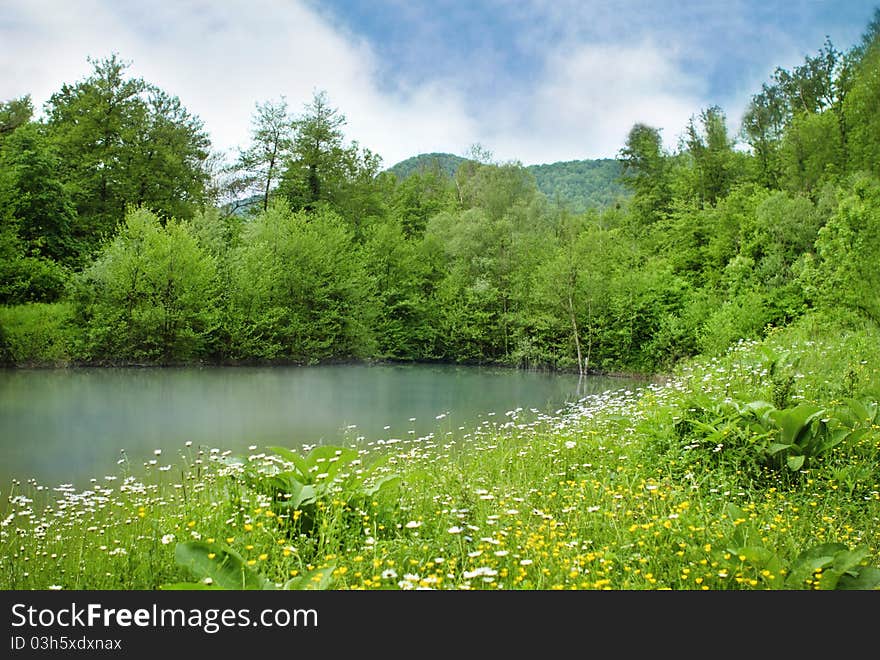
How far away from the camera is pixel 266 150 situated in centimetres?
2828

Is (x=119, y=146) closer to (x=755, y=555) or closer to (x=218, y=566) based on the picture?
(x=218, y=566)

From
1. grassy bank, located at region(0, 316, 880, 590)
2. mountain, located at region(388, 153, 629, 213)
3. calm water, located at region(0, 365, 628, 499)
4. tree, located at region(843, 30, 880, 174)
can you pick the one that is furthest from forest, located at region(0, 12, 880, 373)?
grassy bank, located at region(0, 316, 880, 590)

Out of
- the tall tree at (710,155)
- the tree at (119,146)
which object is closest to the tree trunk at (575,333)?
the tall tree at (710,155)

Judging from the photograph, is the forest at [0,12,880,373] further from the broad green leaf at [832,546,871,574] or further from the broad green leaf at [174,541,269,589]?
the broad green leaf at [174,541,269,589]

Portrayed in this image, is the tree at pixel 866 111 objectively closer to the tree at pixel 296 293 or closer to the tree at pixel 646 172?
the tree at pixel 296 293

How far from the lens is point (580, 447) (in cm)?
538

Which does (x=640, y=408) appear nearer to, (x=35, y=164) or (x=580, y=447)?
(x=580, y=447)

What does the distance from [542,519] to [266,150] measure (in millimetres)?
27563

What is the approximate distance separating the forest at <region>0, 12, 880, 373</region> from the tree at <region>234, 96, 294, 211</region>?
9cm

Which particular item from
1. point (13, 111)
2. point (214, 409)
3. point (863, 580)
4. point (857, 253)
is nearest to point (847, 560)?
point (863, 580)

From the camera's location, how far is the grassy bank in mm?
2469

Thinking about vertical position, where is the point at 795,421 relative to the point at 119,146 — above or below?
below

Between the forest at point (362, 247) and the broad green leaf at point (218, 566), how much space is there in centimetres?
1155
